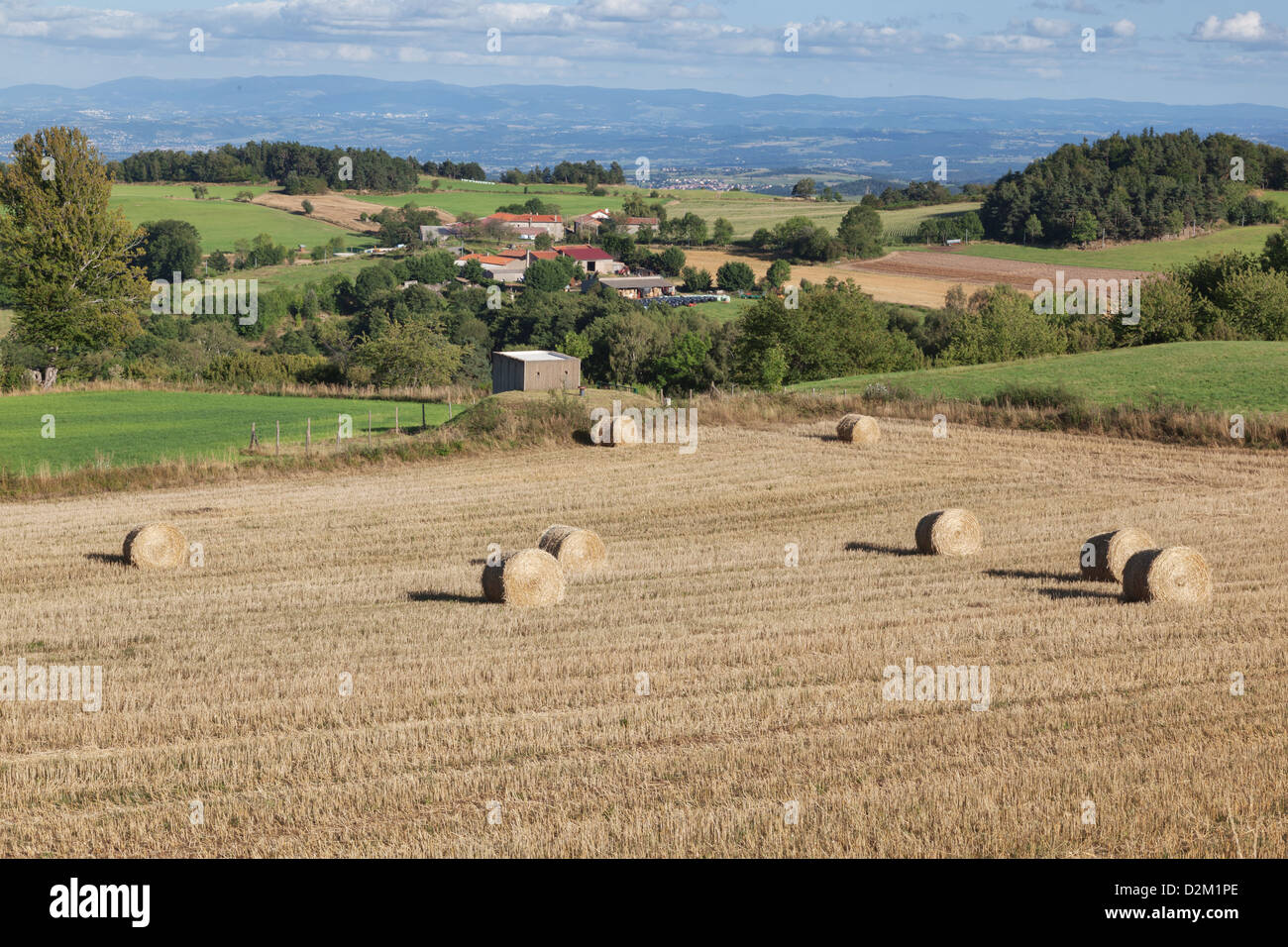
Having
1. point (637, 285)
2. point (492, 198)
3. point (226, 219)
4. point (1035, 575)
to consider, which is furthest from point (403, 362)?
point (492, 198)

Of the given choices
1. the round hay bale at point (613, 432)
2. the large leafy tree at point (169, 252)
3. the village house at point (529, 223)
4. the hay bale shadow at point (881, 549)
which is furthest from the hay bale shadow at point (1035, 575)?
the village house at point (529, 223)

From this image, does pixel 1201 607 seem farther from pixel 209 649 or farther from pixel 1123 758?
pixel 209 649

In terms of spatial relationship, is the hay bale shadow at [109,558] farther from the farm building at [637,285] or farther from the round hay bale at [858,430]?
the farm building at [637,285]

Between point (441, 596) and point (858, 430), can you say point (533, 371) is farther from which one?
point (441, 596)

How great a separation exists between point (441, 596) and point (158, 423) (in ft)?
95.0

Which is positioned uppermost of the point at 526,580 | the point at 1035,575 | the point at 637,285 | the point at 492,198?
the point at 492,198

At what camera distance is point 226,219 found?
466 ft

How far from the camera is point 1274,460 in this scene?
1161 inches

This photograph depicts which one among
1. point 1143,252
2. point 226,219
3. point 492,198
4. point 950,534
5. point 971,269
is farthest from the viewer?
point 492,198

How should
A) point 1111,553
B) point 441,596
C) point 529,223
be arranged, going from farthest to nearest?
point 529,223, point 441,596, point 1111,553

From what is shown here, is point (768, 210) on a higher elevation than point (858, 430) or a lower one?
higher

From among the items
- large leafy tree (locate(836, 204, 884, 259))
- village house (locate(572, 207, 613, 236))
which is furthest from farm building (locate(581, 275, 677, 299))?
village house (locate(572, 207, 613, 236))

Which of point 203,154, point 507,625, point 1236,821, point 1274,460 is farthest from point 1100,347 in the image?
point 203,154
